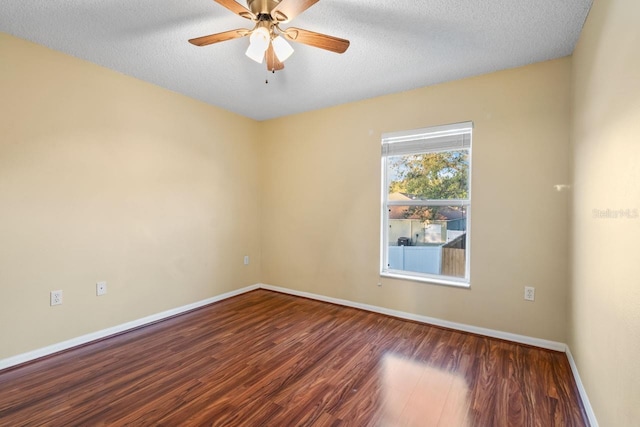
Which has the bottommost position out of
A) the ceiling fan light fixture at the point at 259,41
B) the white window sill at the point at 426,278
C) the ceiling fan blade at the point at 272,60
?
the white window sill at the point at 426,278

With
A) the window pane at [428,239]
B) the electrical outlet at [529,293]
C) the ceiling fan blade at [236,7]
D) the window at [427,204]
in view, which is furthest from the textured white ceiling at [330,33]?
the electrical outlet at [529,293]

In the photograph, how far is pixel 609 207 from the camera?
4.75 ft

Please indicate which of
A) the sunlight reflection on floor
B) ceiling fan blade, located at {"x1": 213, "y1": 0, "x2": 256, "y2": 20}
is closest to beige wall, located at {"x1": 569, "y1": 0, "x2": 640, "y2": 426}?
the sunlight reflection on floor

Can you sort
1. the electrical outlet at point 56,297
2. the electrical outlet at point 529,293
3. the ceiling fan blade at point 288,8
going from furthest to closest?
the electrical outlet at point 529,293 < the electrical outlet at point 56,297 < the ceiling fan blade at point 288,8

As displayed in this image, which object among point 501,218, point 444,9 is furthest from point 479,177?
point 444,9

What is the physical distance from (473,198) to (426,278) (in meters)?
0.96

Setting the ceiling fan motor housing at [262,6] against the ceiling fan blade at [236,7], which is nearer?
the ceiling fan blade at [236,7]

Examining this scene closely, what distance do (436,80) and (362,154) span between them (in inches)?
41.7

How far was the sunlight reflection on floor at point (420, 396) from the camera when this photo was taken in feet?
5.39

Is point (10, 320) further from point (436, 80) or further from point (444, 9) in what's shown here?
point (436, 80)

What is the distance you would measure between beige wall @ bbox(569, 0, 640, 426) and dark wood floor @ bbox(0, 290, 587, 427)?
39 centimetres

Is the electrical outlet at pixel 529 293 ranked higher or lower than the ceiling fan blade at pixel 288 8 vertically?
lower

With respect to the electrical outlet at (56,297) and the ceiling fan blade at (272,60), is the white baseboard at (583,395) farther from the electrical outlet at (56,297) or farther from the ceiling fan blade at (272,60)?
the electrical outlet at (56,297)

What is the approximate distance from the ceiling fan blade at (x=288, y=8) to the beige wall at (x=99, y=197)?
199 cm
